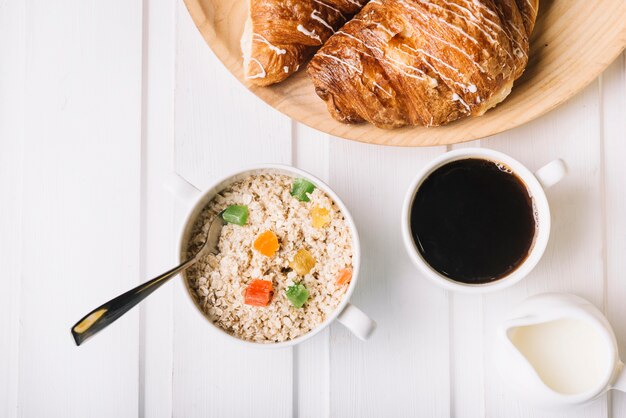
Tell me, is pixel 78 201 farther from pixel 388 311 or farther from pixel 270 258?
pixel 388 311

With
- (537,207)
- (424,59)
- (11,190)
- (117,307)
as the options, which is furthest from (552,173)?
(11,190)

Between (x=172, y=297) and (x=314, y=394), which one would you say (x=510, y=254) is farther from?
(x=172, y=297)

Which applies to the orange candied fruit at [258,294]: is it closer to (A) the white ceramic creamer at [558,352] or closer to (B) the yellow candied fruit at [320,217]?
Answer: (B) the yellow candied fruit at [320,217]

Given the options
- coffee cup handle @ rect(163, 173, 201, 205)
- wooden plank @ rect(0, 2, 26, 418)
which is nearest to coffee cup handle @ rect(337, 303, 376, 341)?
coffee cup handle @ rect(163, 173, 201, 205)

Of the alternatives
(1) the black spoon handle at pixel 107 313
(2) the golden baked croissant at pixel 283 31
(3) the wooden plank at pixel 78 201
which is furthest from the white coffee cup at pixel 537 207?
(3) the wooden plank at pixel 78 201

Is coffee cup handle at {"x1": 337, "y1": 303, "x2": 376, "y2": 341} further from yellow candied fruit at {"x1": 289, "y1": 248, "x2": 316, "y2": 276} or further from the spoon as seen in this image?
the spoon
